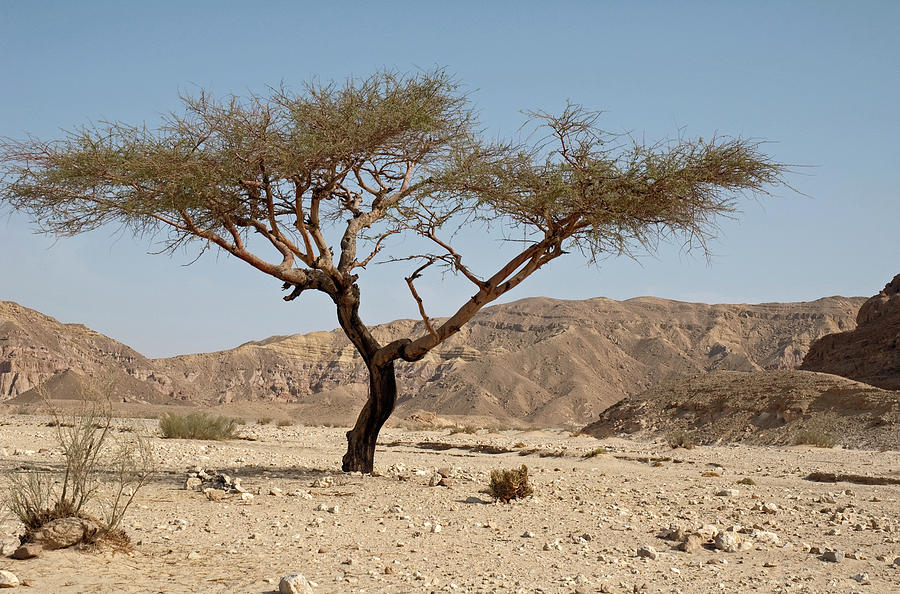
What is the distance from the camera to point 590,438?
91.3ft

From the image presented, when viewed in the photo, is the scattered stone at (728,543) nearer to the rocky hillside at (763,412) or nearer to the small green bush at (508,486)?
the small green bush at (508,486)

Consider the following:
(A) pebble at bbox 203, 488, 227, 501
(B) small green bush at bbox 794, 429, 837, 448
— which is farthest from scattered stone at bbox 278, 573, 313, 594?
(B) small green bush at bbox 794, 429, 837, 448

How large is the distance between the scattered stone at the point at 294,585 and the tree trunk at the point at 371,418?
7.53m

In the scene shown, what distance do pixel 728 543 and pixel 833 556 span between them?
0.84 metres

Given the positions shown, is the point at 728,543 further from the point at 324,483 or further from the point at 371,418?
the point at 371,418

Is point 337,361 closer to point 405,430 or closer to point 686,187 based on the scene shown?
point 405,430

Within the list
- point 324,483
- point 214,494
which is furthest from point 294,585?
point 324,483

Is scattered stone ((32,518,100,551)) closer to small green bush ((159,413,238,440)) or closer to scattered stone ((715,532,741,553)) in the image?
scattered stone ((715,532,741,553))

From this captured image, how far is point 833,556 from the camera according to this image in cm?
674

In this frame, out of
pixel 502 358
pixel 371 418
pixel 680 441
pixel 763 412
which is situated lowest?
pixel 680 441

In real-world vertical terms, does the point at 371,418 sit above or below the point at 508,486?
above

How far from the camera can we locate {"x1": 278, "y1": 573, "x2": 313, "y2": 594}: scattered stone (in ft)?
16.8

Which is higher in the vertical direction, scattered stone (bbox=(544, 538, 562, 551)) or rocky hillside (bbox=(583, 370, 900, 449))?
rocky hillside (bbox=(583, 370, 900, 449))

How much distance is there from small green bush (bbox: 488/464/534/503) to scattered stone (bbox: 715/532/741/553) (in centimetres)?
340
